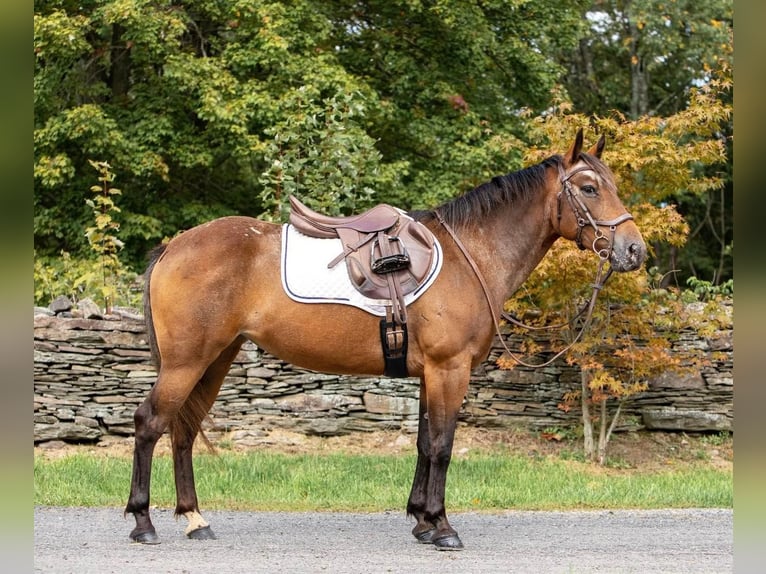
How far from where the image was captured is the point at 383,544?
5.50 m

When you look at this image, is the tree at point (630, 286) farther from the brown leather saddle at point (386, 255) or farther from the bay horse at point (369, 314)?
the brown leather saddle at point (386, 255)

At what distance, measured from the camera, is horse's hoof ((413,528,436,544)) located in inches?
213

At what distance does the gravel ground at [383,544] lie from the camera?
4820mm

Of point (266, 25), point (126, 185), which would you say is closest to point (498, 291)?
point (266, 25)

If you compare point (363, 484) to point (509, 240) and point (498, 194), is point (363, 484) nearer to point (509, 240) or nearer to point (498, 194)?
point (509, 240)

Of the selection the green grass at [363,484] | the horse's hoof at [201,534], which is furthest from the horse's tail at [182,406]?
the green grass at [363,484]

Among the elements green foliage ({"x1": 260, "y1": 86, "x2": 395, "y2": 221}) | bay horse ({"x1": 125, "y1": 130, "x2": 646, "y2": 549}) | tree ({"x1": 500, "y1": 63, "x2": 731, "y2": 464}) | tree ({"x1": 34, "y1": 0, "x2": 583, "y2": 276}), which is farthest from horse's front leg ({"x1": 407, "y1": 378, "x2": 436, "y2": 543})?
tree ({"x1": 34, "y1": 0, "x2": 583, "y2": 276})

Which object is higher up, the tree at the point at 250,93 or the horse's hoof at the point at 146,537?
the tree at the point at 250,93

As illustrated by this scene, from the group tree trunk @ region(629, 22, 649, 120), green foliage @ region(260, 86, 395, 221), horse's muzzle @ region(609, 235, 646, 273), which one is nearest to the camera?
horse's muzzle @ region(609, 235, 646, 273)

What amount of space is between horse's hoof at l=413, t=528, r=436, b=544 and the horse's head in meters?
2.00

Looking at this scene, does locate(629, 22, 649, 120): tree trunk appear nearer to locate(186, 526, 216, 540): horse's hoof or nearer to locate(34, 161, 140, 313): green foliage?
locate(34, 161, 140, 313): green foliage

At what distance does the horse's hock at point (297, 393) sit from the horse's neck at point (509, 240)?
4.21 meters

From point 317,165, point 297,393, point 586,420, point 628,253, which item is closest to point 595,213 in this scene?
point 628,253
